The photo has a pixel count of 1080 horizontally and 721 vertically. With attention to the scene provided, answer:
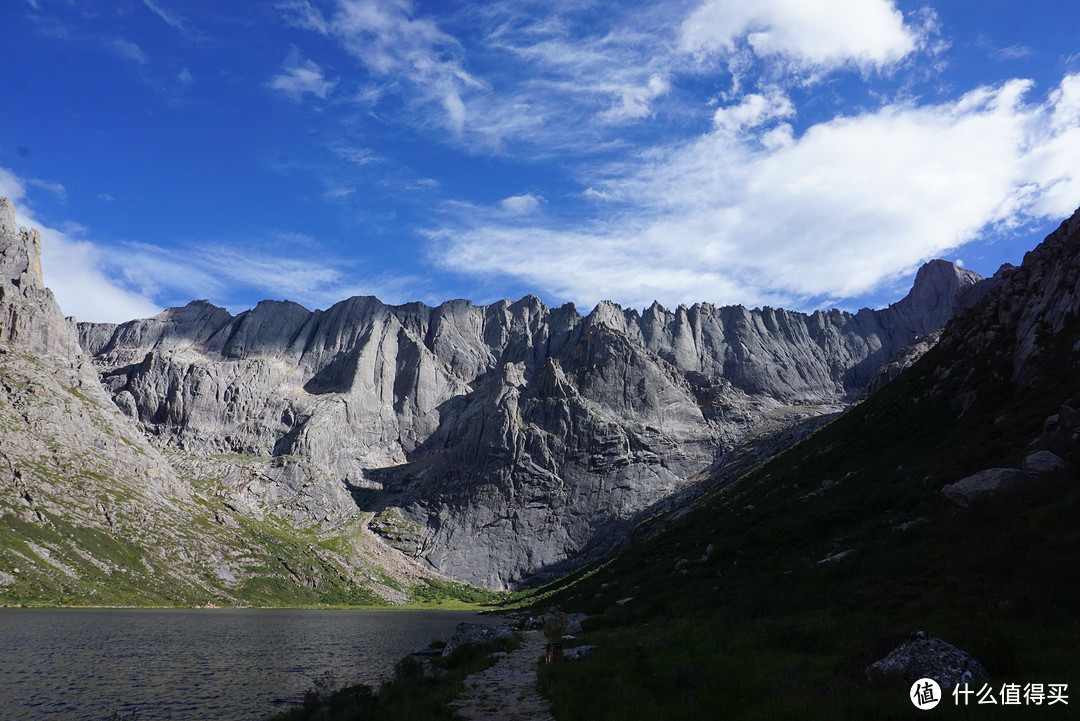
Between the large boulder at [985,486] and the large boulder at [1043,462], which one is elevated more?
the large boulder at [1043,462]

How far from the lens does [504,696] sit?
2305 centimetres

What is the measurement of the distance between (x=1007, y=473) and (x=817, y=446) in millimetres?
52678

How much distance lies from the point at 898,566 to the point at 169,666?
6143cm

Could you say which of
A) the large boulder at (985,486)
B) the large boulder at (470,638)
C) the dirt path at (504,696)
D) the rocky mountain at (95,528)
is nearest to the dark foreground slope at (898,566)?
the large boulder at (985,486)

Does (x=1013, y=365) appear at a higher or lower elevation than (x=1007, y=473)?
higher

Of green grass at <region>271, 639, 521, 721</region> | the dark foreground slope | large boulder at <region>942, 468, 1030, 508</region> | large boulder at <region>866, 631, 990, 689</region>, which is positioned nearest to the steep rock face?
the dark foreground slope

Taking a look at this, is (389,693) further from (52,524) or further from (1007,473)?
(52,524)

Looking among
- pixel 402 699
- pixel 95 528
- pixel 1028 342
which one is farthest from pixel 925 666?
pixel 95 528

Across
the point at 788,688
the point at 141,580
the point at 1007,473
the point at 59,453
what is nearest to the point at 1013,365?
the point at 1007,473

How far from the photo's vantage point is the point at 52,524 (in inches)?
5733

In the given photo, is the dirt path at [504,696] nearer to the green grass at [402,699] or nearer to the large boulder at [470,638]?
the green grass at [402,699]

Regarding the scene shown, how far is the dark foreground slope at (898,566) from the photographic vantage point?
15414 mm

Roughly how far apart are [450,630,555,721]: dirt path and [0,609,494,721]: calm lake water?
16887 millimetres

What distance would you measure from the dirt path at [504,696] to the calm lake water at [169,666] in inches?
665
